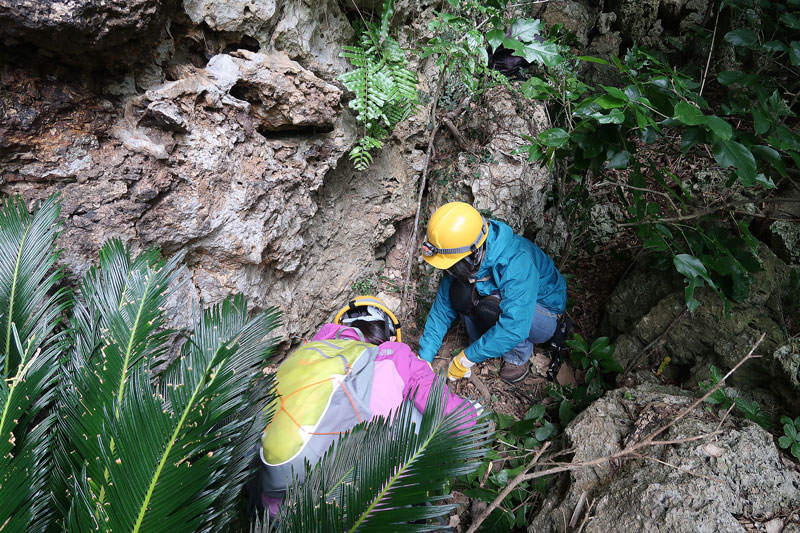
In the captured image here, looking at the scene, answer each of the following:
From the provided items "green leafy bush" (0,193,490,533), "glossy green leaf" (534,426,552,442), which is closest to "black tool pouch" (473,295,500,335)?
"glossy green leaf" (534,426,552,442)

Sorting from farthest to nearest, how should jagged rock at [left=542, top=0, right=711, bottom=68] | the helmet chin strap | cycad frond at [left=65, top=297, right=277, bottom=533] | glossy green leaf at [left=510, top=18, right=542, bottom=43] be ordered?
jagged rock at [left=542, top=0, right=711, bottom=68] → the helmet chin strap → glossy green leaf at [left=510, top=18, right=542, bottom=43] → cycad frond at [left=65, top=297, right=277, bottom=533]

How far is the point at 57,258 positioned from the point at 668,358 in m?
4.16

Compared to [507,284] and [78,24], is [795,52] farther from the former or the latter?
[78,24]

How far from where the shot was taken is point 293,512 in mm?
1298

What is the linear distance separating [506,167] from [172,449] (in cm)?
388

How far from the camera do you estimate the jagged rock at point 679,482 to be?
5.78 ft

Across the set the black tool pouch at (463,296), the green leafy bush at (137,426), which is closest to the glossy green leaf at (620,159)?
the green leafy bush at (137,426)

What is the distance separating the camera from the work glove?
132 inches

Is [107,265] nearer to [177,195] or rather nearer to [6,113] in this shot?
[177,195]

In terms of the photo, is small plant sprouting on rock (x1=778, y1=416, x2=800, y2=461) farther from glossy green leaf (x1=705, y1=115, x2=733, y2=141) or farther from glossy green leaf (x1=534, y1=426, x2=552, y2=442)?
glossy green leaf (x1=705, y1=115, x2=733, y2=141)

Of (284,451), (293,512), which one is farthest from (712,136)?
(284,451)

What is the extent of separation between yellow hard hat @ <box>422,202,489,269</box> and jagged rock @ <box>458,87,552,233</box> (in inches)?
47.3

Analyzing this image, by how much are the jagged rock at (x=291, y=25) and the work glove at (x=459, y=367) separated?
2.60 metres

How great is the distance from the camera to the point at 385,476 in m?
1.40
